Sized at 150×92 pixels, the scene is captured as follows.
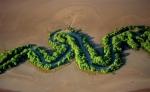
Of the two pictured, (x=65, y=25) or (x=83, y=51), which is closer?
(x=83, y=51)

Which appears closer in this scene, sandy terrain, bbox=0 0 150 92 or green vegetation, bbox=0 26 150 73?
sandy terrain, bbox=0 0 150 92

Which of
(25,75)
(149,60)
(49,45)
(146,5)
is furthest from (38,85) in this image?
(146,5)

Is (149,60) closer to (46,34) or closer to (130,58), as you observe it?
(130,58)

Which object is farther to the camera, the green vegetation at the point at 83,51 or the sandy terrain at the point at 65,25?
the green vegetation at the point at 83,51

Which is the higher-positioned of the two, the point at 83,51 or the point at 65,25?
the point at 65,25
